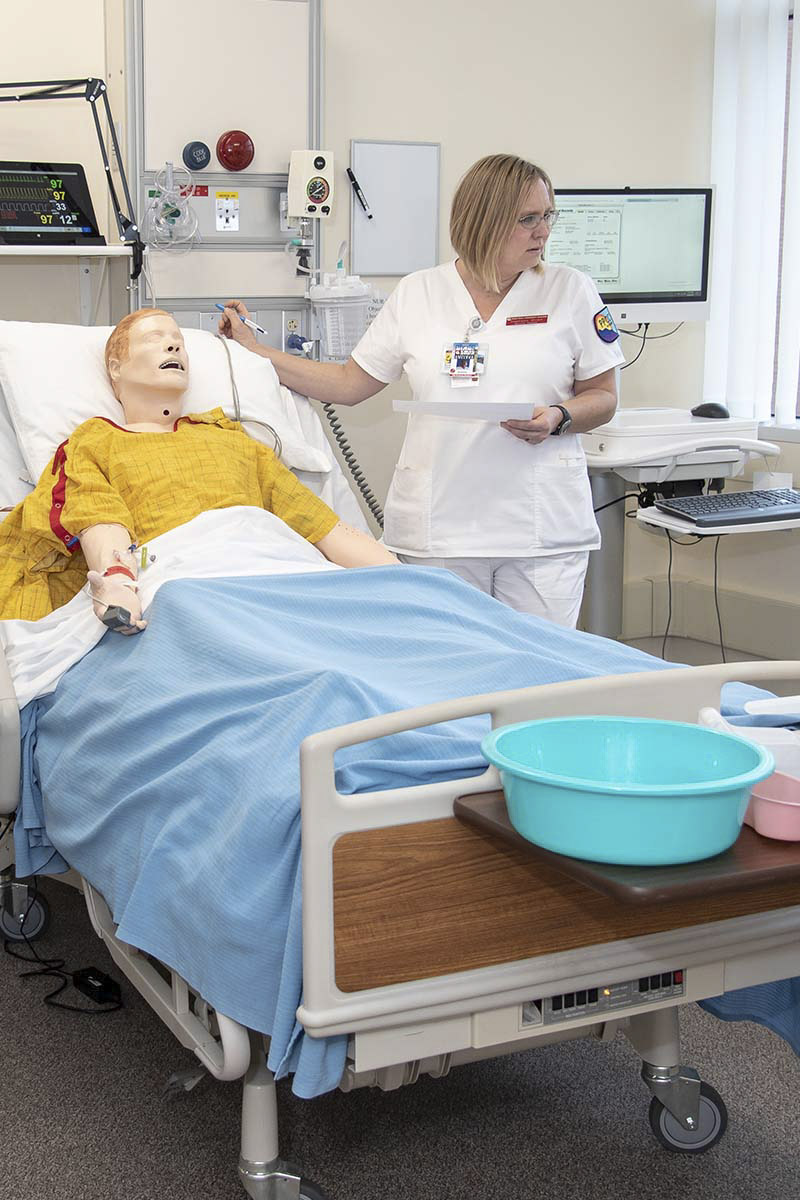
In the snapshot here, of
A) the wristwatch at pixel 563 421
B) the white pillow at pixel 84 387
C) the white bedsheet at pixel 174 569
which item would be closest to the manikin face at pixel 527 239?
the wristwatch at pixel 563 421

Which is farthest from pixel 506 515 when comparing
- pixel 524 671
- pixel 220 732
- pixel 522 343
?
pixel 220 732

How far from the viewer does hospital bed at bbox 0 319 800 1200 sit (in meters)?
1.35

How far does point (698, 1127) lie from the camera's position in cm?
185

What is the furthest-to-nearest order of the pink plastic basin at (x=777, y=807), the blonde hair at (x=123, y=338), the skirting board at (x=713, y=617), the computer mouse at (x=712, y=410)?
the skirting board at (x=713, y=617)
the computer mouse at (x=712, y=410)
the blonde hair at (x=123, y=338)
the pink plastic basin at (x=777, y=807)

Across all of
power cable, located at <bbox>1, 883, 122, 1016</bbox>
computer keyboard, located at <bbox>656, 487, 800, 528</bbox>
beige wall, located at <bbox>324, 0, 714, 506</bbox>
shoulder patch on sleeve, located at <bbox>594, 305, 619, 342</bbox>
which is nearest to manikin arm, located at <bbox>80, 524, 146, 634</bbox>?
power cable, located at <bbox>1, 883, 122, 1016</bbox>

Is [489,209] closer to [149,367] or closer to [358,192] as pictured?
[149,367]

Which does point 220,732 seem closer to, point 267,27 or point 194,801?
point 194,801

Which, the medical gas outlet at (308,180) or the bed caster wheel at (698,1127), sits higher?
the medical gas outlet at (308,180)

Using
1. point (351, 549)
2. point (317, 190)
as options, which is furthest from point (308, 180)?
point (351, 549)

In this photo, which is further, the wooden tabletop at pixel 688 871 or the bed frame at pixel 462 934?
the bed frame at pixel 462 934

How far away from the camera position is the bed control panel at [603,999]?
1.45 metres

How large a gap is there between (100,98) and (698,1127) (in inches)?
113

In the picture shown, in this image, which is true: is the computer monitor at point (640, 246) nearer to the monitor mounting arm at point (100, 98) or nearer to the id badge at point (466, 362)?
the id badge at point (466, 362)

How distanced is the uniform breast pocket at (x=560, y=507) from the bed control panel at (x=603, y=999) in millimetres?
1478
